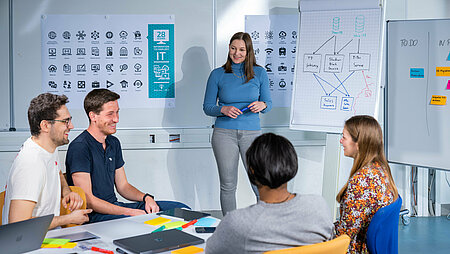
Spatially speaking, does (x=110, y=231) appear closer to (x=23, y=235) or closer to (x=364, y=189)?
(x=23, y=235)

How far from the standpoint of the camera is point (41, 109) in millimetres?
2297

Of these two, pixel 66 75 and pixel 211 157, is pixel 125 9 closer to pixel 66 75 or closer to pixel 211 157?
pixel 66 75

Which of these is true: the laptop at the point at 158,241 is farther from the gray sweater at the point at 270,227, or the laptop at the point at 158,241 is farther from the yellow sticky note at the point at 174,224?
the gray sweater at the point at 270,227

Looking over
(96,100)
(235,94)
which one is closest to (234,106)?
(235,94)

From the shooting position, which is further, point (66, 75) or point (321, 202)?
point (66, 75)

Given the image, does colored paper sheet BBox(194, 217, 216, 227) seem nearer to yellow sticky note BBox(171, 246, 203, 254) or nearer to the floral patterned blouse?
yellow sticky note BBox(171, 246, 203, 254)

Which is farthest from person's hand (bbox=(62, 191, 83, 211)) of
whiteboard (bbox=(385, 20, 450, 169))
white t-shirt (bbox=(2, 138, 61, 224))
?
whiteboard (bbox=(385, 20, 450, 169))

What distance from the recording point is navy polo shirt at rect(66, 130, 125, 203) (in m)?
2.69

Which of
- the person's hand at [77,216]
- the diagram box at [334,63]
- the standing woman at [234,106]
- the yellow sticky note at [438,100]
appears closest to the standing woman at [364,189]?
the person's hand at [77,216]

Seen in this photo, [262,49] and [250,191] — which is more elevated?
[262,49]

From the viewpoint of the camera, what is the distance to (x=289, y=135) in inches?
184

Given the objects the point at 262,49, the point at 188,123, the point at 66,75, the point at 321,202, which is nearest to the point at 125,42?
the point at 66,75

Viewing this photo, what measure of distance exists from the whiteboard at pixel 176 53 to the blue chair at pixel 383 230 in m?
2.57

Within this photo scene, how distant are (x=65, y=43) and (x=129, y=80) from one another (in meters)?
0.65
